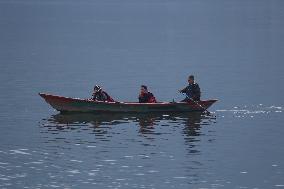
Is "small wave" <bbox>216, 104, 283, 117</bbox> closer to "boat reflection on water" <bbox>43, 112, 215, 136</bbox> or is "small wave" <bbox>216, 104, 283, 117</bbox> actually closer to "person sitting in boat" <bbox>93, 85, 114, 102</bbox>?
"boat reflection on water" <bbox>43, 112, 215, 136</bbox>

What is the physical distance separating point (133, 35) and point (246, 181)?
137290mm

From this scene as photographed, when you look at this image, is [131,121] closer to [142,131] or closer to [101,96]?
[101,96]

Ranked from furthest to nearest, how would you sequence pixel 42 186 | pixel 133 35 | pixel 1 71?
pixel 133 35 → pixel 1 71 → pixel 42 186

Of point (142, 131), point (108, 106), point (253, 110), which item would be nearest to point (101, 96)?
point (108, 106)

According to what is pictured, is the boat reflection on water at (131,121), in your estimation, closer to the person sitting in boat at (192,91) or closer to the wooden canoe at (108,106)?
the wooden canoe at (108,106)

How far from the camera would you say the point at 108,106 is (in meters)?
56.9

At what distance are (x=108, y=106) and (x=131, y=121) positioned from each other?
7.26ft

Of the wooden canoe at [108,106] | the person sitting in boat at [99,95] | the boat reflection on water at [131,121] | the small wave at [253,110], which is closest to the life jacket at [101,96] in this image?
the person sitting in boat at [99,95]

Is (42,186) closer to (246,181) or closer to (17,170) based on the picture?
(17,170)

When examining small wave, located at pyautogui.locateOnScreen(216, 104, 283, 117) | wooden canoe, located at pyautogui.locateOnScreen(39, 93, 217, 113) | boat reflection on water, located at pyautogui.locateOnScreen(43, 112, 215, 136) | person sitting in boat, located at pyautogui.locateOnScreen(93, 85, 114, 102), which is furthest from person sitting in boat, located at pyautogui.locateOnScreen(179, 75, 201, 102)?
person sitting in boat, located at pyautogui.locateOnScreen(93, 85, 114, 102)

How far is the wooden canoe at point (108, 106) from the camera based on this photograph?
186 feet

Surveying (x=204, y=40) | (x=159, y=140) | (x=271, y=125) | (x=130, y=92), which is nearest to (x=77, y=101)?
(x=159, y=140)

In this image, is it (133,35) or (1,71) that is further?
(133,35)

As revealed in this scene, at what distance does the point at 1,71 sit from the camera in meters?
91.4
